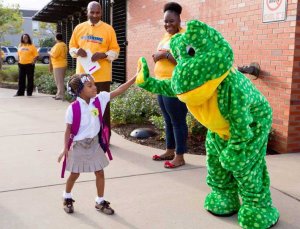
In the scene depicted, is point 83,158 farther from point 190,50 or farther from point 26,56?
point 26,56

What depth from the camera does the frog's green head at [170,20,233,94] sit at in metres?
2.59

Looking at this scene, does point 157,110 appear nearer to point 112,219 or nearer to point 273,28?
point 273,28

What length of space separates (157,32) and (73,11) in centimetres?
903

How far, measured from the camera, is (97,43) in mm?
5113

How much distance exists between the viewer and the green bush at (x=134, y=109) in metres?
7.05

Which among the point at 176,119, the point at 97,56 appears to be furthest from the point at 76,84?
the point at 97,56

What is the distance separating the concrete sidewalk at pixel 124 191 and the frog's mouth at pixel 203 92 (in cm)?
106

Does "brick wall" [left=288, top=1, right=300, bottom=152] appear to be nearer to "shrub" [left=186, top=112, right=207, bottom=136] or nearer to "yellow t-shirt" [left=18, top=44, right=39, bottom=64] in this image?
"shrub" [left=186, top=112, right=207, bottom=136]

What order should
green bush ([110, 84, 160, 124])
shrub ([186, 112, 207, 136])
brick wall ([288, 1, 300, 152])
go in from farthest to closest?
green bush ([110, 84, 160, 124]) < shrub ([186, 112, 207, 136]) < brick wall ([288, 1, 300, 152])

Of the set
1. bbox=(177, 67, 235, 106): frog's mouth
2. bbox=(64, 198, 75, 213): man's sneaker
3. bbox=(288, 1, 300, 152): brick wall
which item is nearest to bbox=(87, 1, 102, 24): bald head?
bbox=(288, 1, 300, 152): brick wall

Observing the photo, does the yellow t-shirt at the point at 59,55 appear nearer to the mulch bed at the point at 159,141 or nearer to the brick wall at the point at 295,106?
the mulch bed at the point at 159,141

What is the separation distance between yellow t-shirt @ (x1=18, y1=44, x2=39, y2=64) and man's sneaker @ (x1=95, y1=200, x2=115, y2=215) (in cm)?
847

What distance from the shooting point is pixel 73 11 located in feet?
54.9

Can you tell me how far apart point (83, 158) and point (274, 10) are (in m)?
3.30
